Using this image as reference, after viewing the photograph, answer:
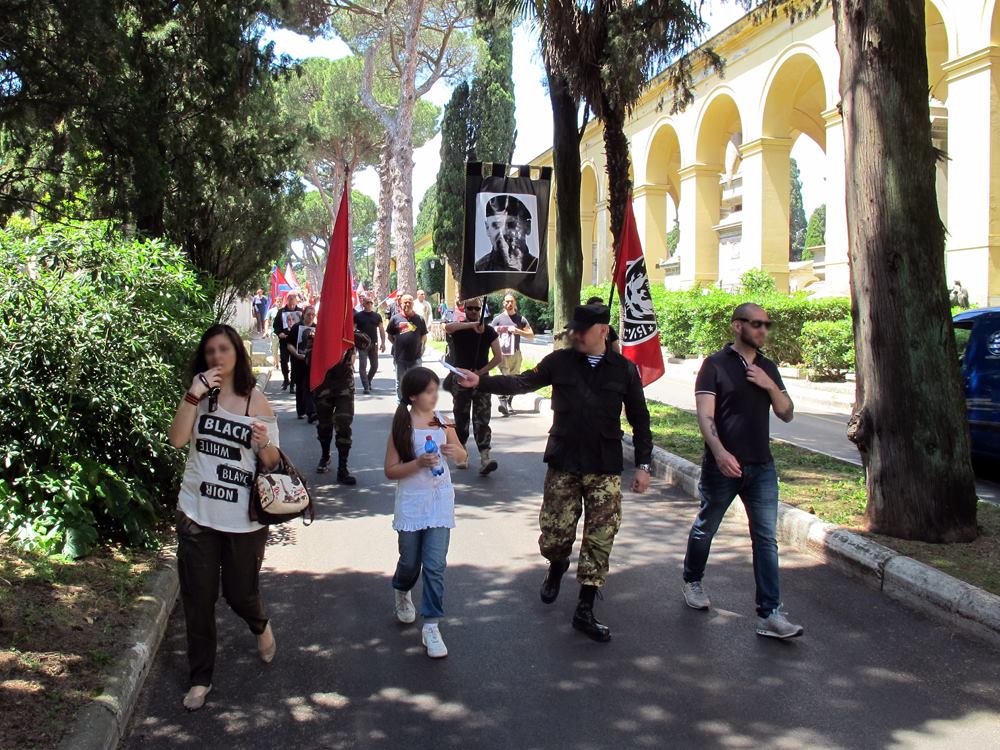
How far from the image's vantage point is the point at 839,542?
19.4 feet

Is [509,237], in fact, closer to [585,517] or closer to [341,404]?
[341,404]

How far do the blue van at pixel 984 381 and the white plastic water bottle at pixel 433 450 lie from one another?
616 centimetres

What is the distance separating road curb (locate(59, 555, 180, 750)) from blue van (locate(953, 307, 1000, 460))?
23.9 ft

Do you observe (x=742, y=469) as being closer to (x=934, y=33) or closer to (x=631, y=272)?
(x=631, y=272)

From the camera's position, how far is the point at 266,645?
4.34m

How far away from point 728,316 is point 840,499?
1285cm

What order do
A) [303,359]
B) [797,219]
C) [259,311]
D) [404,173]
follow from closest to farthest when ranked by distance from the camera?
[303,359] < [404,173] < [259,311] < [797,219]

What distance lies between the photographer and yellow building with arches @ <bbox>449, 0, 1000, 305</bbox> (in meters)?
18.5

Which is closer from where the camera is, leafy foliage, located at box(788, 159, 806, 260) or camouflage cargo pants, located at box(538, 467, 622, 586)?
camouflage cargo pants, located at box(538, 467, 622, 586)

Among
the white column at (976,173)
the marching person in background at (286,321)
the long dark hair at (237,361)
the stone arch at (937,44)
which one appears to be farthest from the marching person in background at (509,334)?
the stone arch at (937,44)

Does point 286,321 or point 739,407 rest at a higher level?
point 286,321

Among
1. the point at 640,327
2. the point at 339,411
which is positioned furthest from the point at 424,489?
the point at 640,327

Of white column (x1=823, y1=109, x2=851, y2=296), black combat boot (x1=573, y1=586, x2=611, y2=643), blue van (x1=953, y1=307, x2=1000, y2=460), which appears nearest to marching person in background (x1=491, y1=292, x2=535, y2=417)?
blue van (x1=953, y1=307, x2=1000, y2=460)

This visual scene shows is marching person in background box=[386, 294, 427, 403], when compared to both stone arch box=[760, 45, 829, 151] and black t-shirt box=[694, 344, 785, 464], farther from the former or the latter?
stone arch box=[760, 45, 829, 151]
